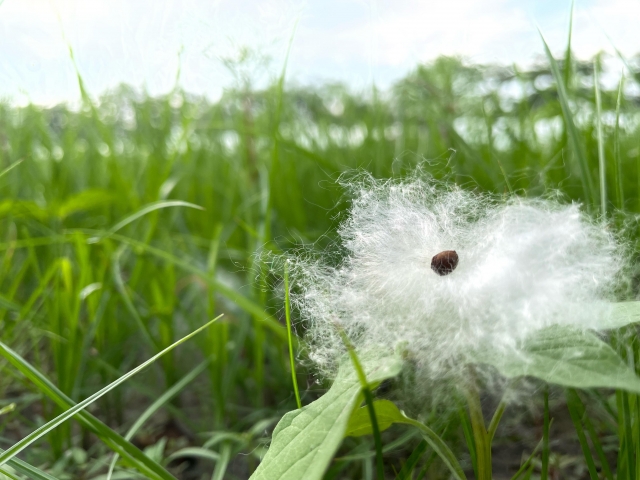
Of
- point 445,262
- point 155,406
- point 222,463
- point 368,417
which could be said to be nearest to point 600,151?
point 445,262

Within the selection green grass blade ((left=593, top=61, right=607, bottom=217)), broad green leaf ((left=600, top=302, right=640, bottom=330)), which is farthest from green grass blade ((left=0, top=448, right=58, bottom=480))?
green grass blade ((left=593, top=61, right=607, bottom=217))

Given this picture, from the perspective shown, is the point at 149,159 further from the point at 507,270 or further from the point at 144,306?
the point at 507,270

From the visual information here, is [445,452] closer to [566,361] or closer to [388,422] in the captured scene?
[388,422]

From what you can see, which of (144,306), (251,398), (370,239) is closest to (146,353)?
(144,306)

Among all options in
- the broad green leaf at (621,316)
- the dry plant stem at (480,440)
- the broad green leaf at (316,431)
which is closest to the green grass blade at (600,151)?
the broad green leaf at (621,316)

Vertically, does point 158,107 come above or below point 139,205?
above

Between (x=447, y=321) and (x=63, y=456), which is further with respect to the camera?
(x=63, y=456)

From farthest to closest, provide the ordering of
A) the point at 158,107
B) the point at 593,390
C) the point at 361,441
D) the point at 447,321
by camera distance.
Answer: the point at 158,107 → the point at 361,441 → the point at 593,390 → the point at 447,321

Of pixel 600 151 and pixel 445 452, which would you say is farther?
pixel 600 151
